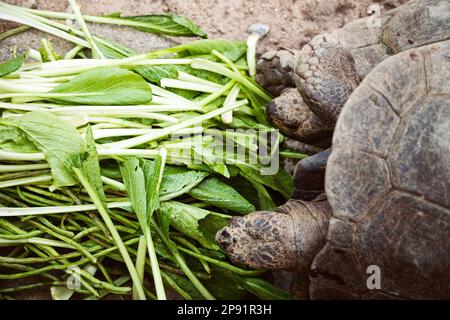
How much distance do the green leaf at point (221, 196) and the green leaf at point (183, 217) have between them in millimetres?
64

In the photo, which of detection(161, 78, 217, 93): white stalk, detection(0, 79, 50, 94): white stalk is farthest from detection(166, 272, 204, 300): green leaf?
detection(0, 79, 50, 94): white stalk

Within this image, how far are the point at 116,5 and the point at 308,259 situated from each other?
1644 mm

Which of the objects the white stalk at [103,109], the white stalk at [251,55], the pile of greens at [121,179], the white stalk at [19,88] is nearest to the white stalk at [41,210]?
the pile of greens at [121,179]

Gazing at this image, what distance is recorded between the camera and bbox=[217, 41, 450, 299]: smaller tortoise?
1655 millimetres

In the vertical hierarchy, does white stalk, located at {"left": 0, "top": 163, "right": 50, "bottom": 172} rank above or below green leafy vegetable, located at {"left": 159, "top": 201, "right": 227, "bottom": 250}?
above

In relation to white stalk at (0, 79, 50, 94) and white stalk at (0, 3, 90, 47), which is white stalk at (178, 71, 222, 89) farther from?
white stalk at (0, 79, 50, 94)

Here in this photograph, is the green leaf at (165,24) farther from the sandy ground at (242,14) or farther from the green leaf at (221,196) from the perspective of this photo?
the green leaf at (221,196)

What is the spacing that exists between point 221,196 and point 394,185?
74 cm

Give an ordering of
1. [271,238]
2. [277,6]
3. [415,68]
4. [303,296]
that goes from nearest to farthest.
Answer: [415,68] < [271,238] < [303,296] < [277,6]

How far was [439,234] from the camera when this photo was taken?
165 cm

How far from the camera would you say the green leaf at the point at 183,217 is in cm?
207

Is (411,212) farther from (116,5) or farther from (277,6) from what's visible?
(116,5)

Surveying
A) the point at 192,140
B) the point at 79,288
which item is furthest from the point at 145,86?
the point at 79,288

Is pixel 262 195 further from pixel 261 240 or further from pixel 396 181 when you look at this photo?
pixel 396 181
